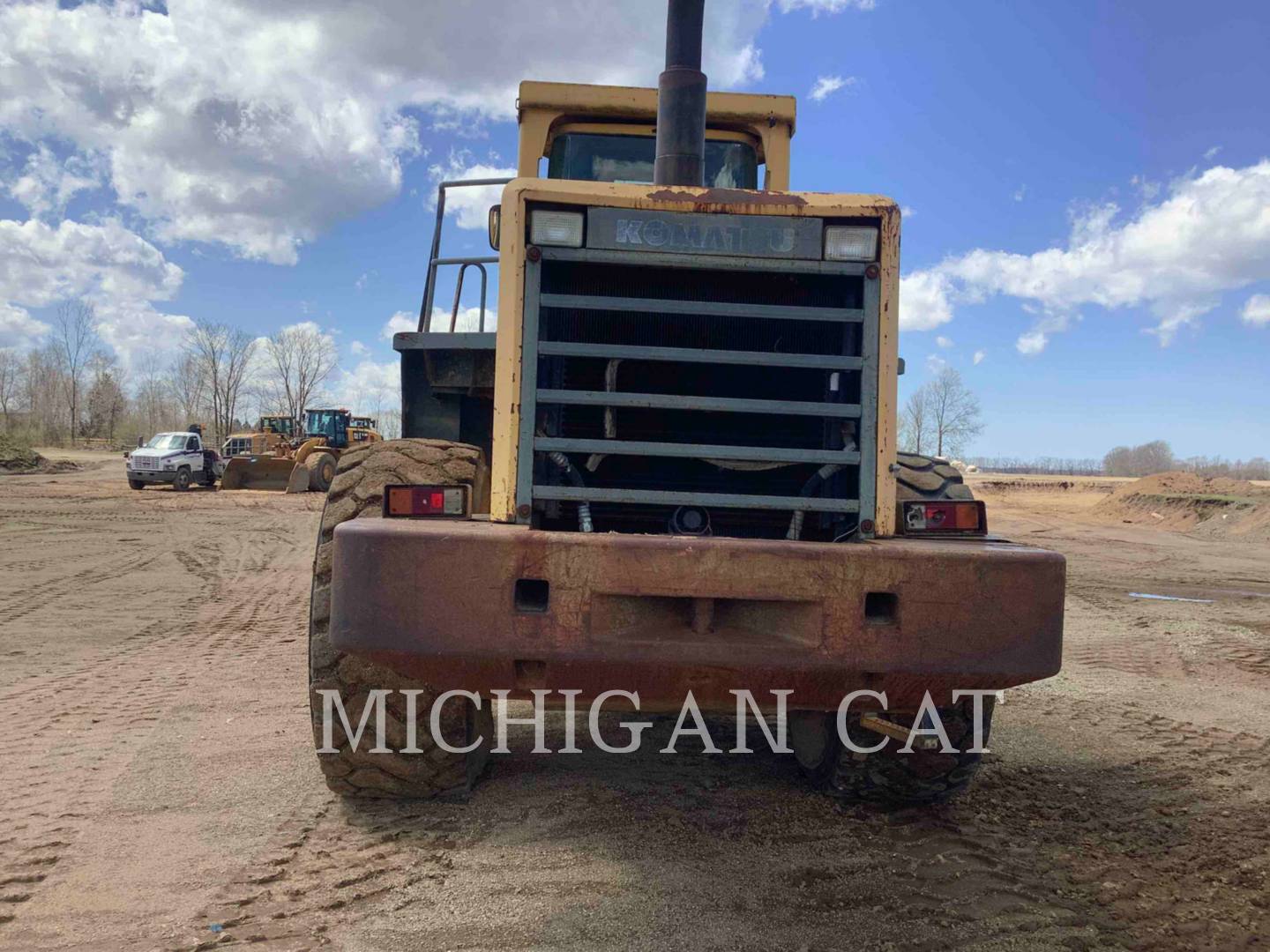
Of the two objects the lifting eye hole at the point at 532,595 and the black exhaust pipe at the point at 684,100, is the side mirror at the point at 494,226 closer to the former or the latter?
the black exhaust pipe at the point at 684,100

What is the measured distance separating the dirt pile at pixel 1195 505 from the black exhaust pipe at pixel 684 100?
750 inches

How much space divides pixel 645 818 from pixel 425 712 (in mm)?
916

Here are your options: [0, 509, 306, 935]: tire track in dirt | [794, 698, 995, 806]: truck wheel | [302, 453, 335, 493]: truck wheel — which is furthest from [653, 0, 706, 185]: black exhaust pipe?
[302, 453, 335, 493]: truck wheel

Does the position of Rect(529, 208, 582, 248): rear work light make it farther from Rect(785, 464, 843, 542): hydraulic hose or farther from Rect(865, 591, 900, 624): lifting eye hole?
Rect(865, 591, 900, 624): lifting eye hole

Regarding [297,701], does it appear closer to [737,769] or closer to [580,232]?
[737,769]

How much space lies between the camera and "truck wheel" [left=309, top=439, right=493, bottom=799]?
122 inches

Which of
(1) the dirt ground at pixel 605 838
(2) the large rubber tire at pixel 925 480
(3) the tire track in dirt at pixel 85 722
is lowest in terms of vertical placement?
(3) the tire track in dirt at pixel 85 722

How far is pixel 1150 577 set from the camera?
1177 centimetres

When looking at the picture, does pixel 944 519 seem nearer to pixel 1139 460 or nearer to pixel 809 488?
pixel 809 488

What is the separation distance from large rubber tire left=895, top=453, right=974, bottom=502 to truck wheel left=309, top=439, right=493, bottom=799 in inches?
60.2

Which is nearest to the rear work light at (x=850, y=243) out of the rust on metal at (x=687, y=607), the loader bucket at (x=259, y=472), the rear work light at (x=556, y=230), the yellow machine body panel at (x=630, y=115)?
the rear work light at (x=556, y=230)

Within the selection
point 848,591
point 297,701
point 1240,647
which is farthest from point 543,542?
point 1240,647

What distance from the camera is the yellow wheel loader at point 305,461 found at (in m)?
23.7

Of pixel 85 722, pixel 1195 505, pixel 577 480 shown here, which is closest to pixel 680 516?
pixel 577 480
